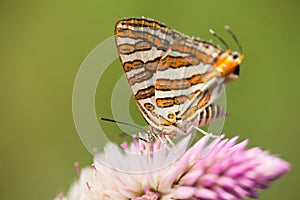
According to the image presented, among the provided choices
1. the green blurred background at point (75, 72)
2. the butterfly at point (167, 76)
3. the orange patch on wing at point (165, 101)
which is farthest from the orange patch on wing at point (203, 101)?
the green blurred background at point (75, 72)

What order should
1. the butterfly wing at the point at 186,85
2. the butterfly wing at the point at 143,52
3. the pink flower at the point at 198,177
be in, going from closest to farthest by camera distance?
1. the pink flower at the point at 198,177
2. the butterfly wing at the point at 186,85
3. the butterfly wing at the point at 143,52

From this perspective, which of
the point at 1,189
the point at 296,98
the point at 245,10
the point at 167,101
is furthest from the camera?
the point at 245,10

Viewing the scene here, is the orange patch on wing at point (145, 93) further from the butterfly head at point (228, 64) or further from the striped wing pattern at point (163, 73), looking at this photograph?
the butterfly head at point (228, 64)

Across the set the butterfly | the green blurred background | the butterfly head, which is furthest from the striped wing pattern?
the green blurred background

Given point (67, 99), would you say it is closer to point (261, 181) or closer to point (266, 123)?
point (266, 123)

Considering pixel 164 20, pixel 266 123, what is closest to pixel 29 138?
pixel 164 20

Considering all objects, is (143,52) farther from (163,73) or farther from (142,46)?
(163,73)
